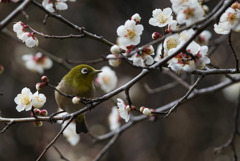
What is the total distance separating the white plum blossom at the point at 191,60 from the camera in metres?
2.23

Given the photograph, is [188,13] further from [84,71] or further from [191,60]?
[84,71]

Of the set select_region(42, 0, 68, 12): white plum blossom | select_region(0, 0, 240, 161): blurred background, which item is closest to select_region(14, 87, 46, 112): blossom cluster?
select_region(42, 0, 68, 12): white plum blossom

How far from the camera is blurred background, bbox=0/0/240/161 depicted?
6.78m

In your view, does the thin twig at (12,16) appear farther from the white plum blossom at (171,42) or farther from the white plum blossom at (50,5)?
the white plum blossom at (171,42)

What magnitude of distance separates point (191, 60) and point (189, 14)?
34 cm

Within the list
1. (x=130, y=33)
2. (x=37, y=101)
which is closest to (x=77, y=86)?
(x=37, y=101)

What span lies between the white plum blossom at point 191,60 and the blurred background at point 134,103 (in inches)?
178

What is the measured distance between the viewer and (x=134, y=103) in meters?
6.97

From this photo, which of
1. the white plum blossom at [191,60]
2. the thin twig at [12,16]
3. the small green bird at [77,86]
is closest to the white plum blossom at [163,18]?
the white plum blossom at [191,60]

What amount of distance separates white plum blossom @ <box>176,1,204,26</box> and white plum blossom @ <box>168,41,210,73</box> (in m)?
0.25

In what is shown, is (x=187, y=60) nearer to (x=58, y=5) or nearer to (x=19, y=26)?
(x=58, y=5)

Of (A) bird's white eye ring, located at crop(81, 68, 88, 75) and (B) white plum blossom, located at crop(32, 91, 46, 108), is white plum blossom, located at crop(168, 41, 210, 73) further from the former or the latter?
(A) bird's white eye ring, located at crop(81, 68, 88, 75)

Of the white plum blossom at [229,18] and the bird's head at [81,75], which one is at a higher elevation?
the bird's head at [81,75]

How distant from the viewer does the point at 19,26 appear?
2.61 metres
